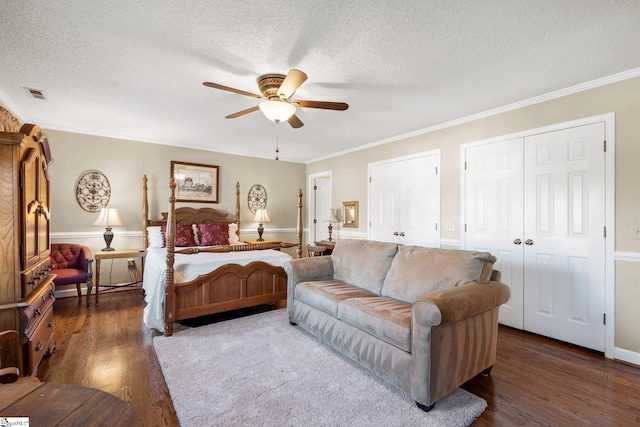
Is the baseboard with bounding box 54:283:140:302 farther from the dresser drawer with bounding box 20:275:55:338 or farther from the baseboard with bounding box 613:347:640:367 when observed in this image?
the baseboard with bounding box 613:347:640:367

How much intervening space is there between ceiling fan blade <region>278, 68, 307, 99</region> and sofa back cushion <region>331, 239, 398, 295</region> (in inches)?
69.0

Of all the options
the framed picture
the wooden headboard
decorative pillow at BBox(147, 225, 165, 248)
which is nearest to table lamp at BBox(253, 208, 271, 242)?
the wooden headboard

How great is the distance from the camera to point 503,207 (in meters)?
3.32

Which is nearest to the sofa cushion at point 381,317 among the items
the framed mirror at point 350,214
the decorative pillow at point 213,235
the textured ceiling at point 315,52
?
the textured ceiling at point 315,52

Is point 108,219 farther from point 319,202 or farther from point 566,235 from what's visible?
point 566,235

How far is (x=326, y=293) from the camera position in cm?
274

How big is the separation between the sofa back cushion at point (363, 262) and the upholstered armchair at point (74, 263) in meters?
3.36

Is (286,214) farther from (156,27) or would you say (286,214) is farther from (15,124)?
(156,27)

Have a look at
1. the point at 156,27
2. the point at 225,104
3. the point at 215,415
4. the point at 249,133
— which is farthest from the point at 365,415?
the point at 249,133

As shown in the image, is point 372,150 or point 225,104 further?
point 372,150

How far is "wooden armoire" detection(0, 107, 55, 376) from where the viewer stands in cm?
179

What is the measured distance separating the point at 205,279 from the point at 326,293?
54.6 inches

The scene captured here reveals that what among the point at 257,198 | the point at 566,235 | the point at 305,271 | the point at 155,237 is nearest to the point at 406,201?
the point at 566,235

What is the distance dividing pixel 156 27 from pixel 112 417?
2.20m
